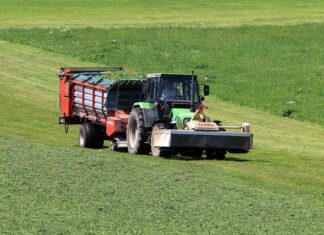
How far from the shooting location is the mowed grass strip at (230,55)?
131ft

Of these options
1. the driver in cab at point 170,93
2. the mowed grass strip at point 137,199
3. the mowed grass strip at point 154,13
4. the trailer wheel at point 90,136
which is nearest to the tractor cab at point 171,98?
the driver in cab at point 170,93

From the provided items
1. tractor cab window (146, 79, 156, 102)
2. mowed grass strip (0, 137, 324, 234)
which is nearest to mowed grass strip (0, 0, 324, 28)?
tractor cab window (146, 79, 156, 102)

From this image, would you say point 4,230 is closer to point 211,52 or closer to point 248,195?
point 248,195

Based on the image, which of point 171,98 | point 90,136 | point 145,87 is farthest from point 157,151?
point 90,136

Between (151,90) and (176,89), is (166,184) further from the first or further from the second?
(151,90)

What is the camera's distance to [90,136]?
28.7 m

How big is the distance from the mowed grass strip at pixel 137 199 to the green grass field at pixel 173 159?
0.03 m

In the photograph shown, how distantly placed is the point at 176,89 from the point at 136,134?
1421 millimetres

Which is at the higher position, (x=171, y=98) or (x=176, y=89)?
(x=176, y=89)

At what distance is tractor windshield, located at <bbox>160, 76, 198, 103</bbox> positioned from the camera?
84.9 feet

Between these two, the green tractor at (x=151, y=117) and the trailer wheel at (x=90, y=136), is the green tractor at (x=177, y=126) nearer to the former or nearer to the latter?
the green tractor at (x=151, y=117)

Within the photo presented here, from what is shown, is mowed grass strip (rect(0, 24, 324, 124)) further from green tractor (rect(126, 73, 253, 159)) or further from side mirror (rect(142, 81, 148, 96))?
green tractor (rect(126, 73, 253, 159))

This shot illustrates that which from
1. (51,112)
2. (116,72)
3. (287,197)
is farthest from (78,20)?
(287,197)

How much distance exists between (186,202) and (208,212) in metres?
1.01
